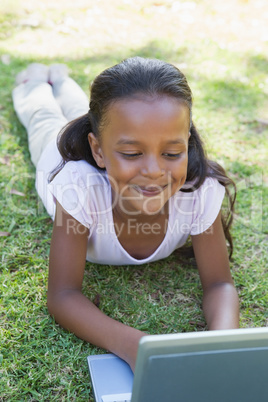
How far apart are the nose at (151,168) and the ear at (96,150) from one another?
23cm

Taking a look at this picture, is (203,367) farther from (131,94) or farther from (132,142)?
(131,94)

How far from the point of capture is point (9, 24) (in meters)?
4.52

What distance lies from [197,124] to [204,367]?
231 centimetres

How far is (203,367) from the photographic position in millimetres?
967

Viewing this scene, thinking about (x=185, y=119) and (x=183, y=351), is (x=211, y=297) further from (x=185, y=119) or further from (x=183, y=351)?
(x=183, y=351)

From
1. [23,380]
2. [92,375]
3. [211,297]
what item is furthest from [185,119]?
[23,380]

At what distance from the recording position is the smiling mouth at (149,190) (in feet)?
5.23

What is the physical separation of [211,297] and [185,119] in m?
0.64

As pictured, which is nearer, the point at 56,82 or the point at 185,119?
the point at 185,119

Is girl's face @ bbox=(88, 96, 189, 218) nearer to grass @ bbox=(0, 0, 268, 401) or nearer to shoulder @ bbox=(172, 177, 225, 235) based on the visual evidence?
shoulder @ bbox=(172, 177, 225, 235)

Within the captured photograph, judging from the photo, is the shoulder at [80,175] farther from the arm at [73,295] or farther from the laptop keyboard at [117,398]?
the laptop keyboard at [117,398]

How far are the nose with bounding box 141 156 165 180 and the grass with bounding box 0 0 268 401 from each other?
0.57 metres

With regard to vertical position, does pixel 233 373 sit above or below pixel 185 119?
below

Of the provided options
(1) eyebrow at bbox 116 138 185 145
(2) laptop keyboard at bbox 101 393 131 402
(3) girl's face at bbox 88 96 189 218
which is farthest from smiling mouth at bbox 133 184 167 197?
(2) laptop keyboard at bbox 101 393 131 402
